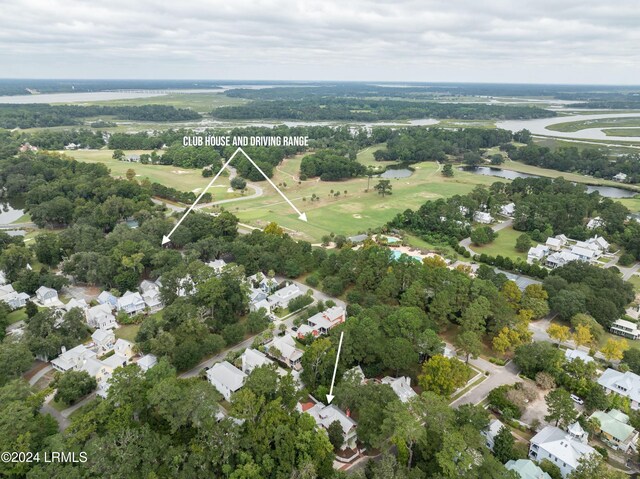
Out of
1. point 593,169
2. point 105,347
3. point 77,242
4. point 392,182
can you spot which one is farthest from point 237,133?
point 105,347

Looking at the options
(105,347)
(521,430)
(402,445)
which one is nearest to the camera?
(402,445)

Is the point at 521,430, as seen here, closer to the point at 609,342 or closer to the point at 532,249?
the point at 609,342

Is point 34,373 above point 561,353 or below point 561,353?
below

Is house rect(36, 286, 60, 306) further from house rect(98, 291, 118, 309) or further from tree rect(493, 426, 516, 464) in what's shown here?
tree rect(493, 426, 516, 464)

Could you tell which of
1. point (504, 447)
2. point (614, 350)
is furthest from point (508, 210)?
point (504, 447)

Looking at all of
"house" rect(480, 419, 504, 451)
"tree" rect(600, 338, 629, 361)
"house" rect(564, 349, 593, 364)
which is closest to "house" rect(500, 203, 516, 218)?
"tree" rect(600, 338, 629, 361)
